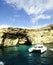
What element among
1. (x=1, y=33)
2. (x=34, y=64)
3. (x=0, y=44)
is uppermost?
(x=1, y=33)

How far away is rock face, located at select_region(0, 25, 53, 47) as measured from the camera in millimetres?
98562

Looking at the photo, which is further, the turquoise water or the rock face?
the rock face

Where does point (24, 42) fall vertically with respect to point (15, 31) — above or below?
below

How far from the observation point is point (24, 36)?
108750 millimetres

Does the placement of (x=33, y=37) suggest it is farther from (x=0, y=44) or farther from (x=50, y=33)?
(x=0, y=44)

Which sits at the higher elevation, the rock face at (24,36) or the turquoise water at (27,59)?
the rock face at (24,36)

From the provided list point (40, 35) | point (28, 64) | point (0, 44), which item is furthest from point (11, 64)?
point (40, 35)

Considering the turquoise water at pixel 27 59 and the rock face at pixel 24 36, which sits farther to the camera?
the rock face at pixel 24 36

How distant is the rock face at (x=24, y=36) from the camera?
98.6 metres

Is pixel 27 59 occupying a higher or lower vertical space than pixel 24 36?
lower

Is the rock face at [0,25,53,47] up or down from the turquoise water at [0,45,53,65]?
up

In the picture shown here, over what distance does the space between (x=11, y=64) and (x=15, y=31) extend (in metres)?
64.3

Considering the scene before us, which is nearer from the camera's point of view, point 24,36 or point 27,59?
point 27,59

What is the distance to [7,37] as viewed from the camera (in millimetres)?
100750
